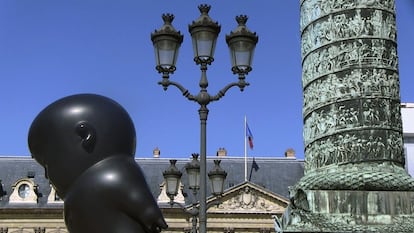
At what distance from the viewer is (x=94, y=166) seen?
9.82ft

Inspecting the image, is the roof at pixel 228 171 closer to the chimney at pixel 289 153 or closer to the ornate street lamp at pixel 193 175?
the chimney at pixel 289 153

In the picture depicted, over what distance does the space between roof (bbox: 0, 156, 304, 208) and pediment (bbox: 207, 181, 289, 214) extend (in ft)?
3.82

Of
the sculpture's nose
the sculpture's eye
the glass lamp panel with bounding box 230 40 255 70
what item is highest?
the glass lamp panel with bounding box 230 40 255 70

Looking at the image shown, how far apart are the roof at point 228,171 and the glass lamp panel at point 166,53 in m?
30.6

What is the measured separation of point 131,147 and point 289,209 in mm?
4538

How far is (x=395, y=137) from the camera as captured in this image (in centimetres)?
744

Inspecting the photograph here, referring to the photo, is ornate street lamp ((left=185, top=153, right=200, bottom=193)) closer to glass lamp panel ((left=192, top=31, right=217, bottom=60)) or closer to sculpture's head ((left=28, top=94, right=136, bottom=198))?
glass lamp panel ((left=192, top=31, right=217, bottom=60))

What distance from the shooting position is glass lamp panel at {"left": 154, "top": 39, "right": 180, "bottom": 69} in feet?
27.4

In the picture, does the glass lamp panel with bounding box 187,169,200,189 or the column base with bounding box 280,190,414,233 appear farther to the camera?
the glass lamp panel with bounding box 187,169,200,189

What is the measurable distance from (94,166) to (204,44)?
5.25m

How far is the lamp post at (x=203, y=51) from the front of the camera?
8102 millimetres

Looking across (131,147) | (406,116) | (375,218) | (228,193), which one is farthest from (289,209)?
(228,193)

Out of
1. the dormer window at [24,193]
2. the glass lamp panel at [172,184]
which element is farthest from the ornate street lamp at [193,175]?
the dormer window at [24,193]

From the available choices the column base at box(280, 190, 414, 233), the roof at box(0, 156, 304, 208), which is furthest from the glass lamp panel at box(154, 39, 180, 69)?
the roof at box(0, 156, 304, 208)
